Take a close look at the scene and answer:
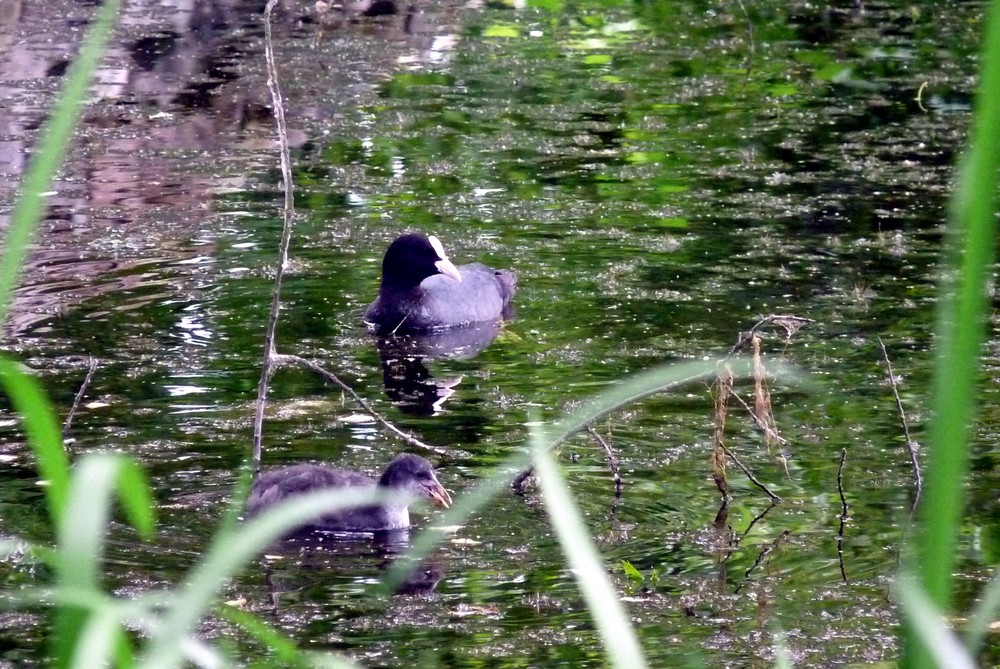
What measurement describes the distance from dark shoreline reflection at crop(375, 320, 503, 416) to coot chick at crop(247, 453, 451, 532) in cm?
131

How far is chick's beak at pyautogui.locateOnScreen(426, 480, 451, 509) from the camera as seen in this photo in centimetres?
555

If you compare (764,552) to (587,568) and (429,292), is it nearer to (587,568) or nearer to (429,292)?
(429,292)

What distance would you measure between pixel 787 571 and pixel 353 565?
4.43 ft

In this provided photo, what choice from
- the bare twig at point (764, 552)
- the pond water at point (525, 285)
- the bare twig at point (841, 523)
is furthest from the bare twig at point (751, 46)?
the bare twig at point (764, 552)

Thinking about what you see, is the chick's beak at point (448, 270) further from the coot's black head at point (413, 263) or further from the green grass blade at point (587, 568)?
the green grass blade at point (587, 568)

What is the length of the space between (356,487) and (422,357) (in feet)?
8.27

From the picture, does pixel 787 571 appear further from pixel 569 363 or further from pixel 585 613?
pixel 569 363

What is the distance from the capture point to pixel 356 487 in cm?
554

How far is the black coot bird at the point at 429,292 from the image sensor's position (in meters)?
8.34

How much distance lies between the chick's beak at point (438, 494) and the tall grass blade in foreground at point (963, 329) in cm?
393

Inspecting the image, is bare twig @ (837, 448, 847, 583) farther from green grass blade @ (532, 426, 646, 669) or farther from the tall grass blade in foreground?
the tall grass blade in foreground

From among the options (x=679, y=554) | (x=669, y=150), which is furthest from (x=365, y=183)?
(x=679, y=554)

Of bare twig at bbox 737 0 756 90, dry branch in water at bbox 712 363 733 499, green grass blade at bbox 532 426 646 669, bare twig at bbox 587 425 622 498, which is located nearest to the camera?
green grass blade at bbox 532 426 646 669

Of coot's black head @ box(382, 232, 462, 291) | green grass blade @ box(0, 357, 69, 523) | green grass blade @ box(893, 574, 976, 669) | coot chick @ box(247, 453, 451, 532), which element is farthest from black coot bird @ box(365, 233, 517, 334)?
green grass blade @ box(893, 574, 976, 669)
